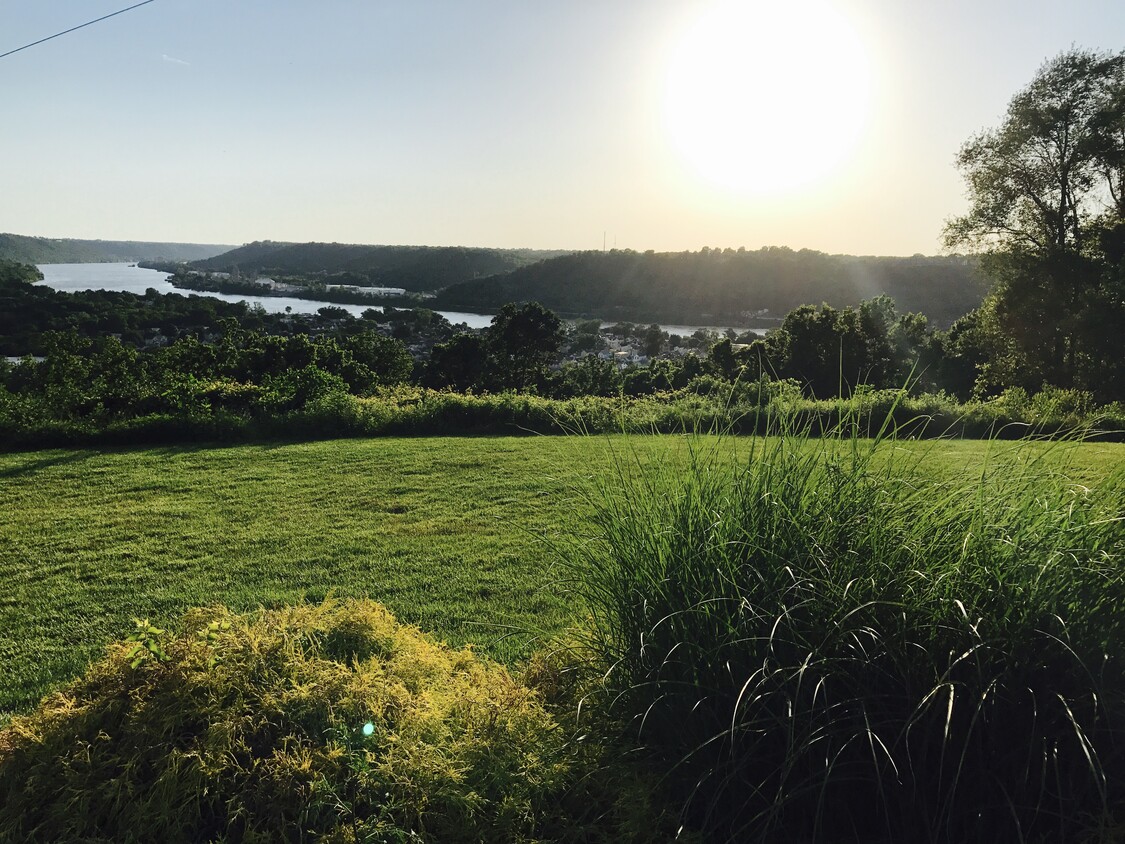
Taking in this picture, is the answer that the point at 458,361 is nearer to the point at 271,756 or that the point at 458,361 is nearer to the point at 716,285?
the point at 716,285

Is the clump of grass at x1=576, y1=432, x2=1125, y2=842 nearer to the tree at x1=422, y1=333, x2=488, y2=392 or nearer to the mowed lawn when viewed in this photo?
the mowed lawn

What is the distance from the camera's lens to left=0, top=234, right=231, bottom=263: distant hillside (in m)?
59.8

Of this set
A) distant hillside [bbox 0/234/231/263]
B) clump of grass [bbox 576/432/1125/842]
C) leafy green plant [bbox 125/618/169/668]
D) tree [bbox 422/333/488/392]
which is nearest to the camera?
clump of grass [bbox 576/432/1125/842]

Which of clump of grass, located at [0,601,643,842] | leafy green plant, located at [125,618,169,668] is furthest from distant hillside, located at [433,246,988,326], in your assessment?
leafy green plant, located at [125,618,169,668]

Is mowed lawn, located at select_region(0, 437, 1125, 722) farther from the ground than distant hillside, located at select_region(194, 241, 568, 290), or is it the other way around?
distant hillside, located at select_region(194, 241, 568, 290)

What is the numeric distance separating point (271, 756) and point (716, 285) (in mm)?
51911

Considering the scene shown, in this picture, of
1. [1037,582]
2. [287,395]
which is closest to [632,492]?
[1037,582]

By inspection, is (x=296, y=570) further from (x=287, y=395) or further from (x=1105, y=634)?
(x=287, y=395)

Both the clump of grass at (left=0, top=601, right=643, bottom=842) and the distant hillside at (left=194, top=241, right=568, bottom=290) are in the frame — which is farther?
the distant hillside at (left=194, top=241, right=568, bottom=290)

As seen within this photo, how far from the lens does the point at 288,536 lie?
485cm

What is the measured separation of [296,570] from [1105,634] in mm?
3959

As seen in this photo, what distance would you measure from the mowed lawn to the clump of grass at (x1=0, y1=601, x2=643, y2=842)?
405mm

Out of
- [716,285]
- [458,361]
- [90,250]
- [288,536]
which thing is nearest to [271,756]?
[288,536]

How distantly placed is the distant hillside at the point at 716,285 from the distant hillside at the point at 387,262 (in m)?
6.51
